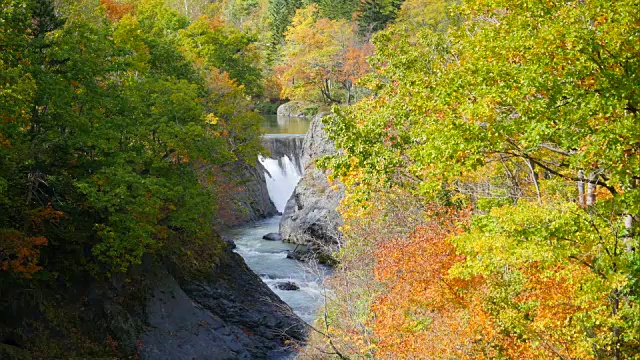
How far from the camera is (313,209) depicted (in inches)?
1506

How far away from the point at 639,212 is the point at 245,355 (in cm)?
1643

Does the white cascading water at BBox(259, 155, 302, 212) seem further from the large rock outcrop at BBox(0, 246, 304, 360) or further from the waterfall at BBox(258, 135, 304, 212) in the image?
the large rock outcrop at BBox(0, 246, 304, 360)

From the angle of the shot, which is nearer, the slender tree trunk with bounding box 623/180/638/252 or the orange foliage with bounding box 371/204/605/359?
the slender tree trunk with bounding box 623/180/638/252

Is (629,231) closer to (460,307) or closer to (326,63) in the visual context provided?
(460,307)

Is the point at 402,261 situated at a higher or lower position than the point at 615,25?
lower

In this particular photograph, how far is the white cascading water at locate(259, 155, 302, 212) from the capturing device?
49.9 meters

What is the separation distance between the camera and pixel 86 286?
19844 millimetres

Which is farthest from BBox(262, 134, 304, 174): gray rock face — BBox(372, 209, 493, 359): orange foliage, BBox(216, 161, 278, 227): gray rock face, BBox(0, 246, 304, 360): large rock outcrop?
BBox(372, 209, 493, 359): orange foliage

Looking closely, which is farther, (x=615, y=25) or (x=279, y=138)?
(x=279, y=138)

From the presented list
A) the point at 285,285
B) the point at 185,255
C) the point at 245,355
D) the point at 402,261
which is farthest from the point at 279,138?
the point at 402,261

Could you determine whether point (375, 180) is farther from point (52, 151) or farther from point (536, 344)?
point (52, 151)

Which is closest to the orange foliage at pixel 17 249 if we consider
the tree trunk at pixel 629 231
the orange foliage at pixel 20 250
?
the orange foliage at pixel 20 250

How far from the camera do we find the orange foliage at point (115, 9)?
126 ft

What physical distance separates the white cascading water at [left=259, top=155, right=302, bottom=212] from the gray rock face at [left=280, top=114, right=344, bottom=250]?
814cm
